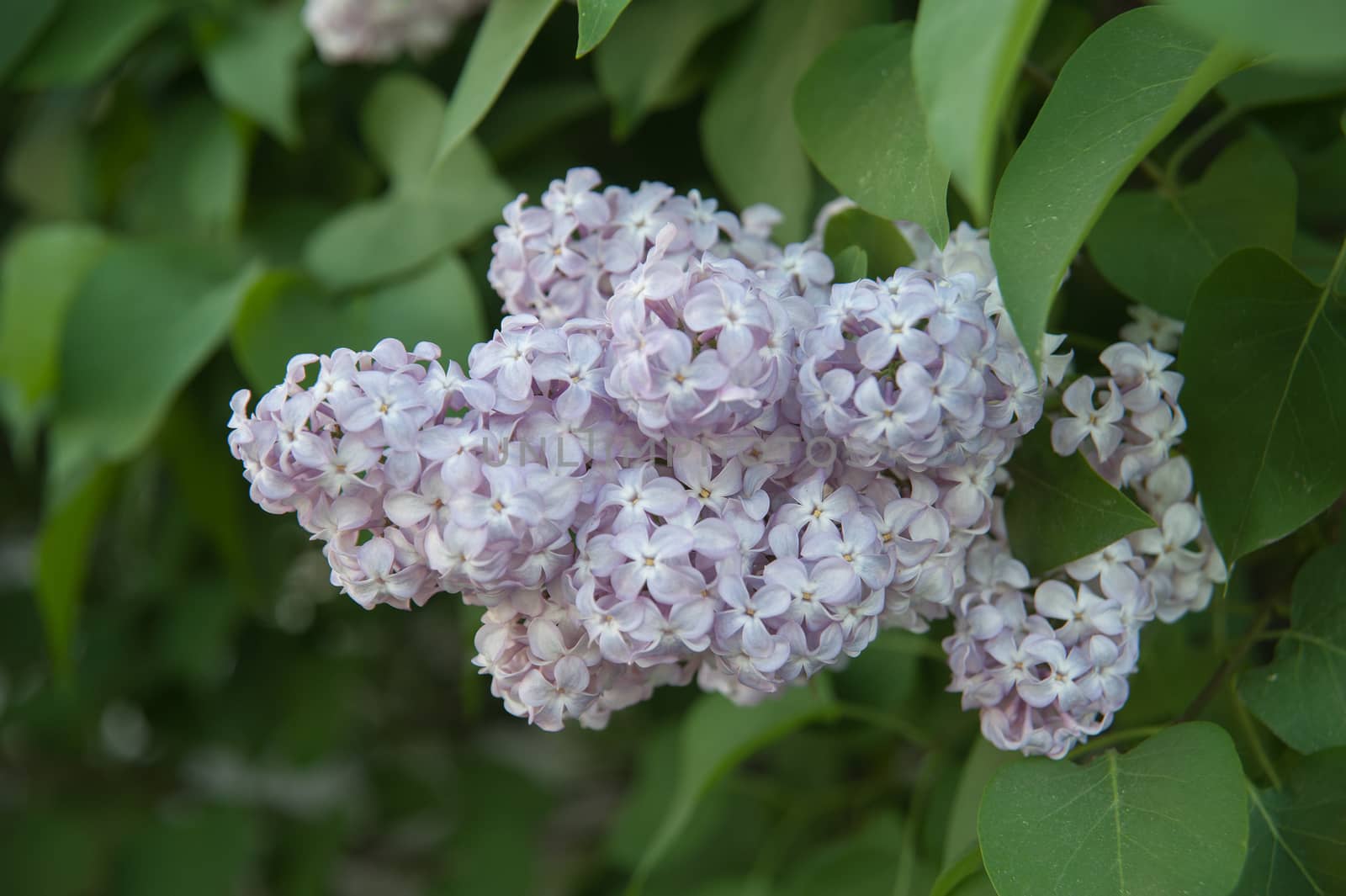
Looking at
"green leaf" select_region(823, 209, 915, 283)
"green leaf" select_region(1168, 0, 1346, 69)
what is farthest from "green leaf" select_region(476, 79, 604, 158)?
"green leaf" select_region(1168, 0, 1346, 69)

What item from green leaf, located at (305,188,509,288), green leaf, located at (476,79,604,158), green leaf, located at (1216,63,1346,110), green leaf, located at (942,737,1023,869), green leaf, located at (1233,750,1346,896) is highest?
green leaf, located at (1216,63,1346,110)

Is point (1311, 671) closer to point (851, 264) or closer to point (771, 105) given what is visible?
point (851, 264)

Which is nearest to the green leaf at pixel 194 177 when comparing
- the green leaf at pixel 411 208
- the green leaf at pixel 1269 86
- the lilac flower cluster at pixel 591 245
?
the green leaf at pixel 411 208

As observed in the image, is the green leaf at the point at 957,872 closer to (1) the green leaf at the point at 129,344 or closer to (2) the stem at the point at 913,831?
(2) the stem at the point at 913,831

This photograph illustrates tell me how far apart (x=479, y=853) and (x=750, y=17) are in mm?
761

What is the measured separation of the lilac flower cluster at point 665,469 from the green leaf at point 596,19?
0.08 m

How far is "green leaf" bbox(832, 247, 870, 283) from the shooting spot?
42 cm

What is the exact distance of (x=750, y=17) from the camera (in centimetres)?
65

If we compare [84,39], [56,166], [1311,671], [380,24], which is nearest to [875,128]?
[1311,671]

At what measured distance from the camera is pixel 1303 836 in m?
0.43

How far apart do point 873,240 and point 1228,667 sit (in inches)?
9.5

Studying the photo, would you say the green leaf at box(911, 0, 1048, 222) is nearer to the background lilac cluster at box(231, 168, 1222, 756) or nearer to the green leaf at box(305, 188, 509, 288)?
the background lilac cluster at box(231, 168, 1222, 756)

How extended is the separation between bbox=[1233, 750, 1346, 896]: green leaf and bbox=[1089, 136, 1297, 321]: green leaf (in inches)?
7.5

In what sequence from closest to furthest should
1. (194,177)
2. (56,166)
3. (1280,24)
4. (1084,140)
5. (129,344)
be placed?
(1280,24) < (1084,140) < (129,344) < (194,177) < (56,166)
